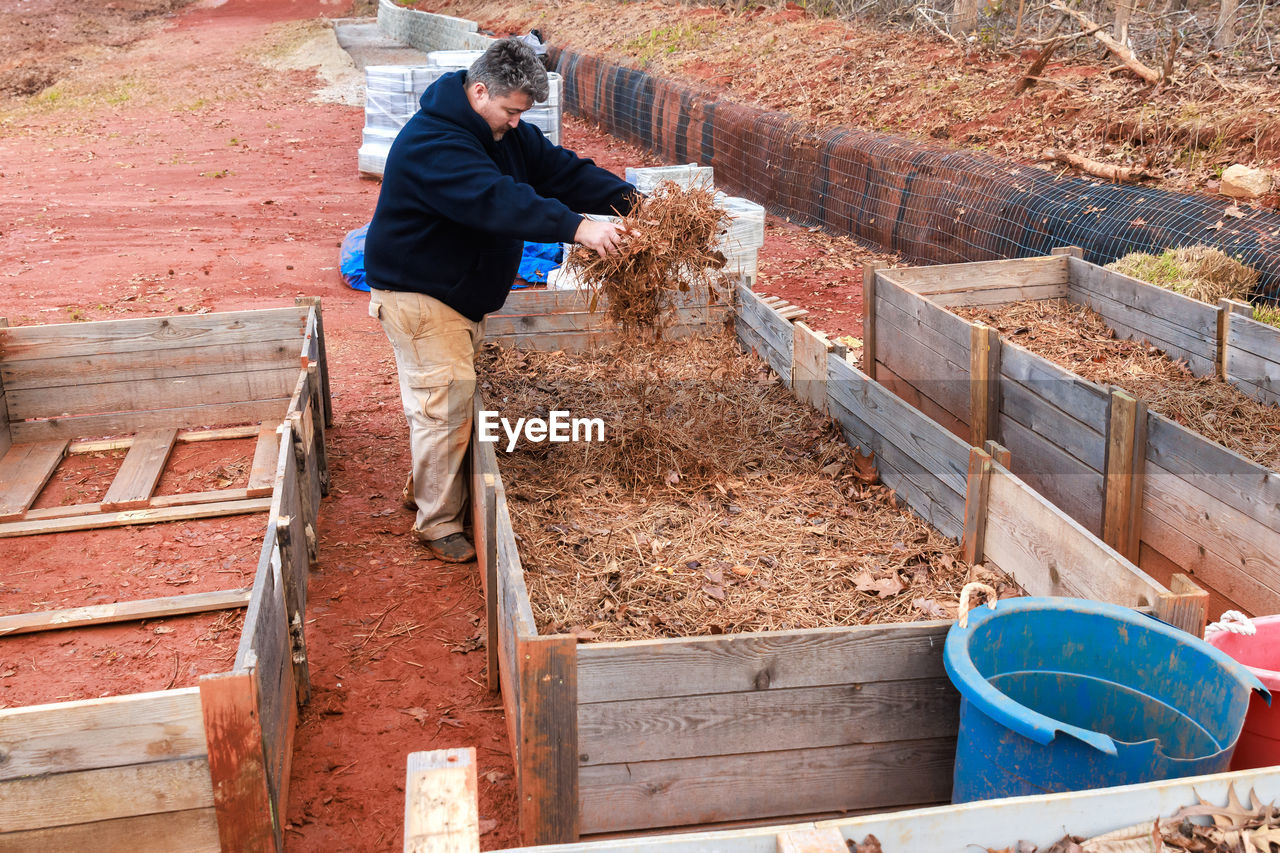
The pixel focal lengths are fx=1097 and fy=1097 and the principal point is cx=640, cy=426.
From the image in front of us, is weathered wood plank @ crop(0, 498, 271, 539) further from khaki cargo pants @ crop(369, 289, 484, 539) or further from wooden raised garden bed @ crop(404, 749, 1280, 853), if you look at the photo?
wooden raised garden bed @ crop(404, 749, 1280, 853)

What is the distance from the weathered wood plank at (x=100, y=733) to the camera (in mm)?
2654

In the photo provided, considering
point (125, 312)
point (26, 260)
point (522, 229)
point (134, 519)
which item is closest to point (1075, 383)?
point (522, 229)

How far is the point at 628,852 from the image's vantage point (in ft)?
6.22

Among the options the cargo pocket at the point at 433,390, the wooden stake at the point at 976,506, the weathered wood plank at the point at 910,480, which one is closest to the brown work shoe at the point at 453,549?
the cargo pocket at the point at 433,390

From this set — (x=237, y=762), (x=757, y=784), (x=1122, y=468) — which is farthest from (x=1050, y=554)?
(x=237, y=762)

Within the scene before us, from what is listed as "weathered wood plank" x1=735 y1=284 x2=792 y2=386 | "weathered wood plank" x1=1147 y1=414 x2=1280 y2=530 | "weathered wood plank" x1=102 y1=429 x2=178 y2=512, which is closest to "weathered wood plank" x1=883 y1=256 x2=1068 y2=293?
"weathered wood plank" x1=735 y1=284 x2=792 y2=386

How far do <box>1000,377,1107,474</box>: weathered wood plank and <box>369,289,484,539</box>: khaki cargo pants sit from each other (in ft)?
8.30

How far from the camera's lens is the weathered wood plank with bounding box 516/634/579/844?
280 centimetres

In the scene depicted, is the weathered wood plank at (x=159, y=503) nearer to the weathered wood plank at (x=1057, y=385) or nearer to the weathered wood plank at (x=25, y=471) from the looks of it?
the weathered wood plank at (x=25, y=471)

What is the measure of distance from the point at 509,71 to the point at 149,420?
Answer: 3359 mm

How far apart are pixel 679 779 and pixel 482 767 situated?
1125 millimetres

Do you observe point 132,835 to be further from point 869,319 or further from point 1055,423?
point 869,319

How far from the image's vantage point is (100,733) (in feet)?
8.89

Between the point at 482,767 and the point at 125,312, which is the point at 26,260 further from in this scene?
the point at 482,767
